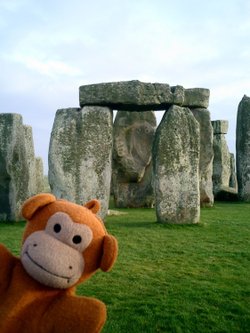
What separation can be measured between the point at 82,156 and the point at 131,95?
1526mm

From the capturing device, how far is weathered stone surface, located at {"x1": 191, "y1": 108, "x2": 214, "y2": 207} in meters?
13.0

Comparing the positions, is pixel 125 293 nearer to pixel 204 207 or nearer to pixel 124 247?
pixel 124 247

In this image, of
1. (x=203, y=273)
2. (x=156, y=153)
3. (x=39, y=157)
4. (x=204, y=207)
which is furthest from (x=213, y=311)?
(x=39, y=157)

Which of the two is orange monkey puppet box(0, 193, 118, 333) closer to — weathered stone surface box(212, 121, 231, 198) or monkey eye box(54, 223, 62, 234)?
monkey eye box(54, 223, 62, 234)

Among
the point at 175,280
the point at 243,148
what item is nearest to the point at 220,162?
the point at 243,148

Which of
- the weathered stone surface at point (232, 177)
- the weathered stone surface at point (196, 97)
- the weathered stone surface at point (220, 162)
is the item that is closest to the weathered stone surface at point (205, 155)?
the weathered stone surface at point (196, 97)

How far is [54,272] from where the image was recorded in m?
2.45

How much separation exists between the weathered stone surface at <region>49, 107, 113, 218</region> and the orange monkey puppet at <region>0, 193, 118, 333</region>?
20.7ft

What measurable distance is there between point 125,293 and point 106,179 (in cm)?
468

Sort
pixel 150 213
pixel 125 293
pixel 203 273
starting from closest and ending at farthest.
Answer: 1. pixel 125 293
2. pixel 203 273
3. pixel 150 213

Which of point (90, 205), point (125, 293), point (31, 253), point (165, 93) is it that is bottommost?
point (125, 293)

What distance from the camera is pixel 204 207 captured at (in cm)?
1273

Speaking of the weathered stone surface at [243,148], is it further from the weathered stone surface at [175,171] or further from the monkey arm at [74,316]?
the monkey arm at [74,316]

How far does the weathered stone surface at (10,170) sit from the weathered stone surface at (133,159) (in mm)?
4005
